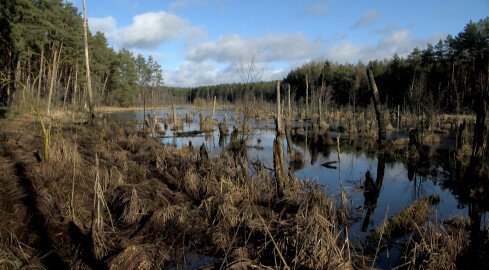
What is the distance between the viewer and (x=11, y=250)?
389 centimetres

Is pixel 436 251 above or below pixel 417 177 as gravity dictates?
above

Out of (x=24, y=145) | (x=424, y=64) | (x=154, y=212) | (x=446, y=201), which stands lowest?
(x=446, y=201)

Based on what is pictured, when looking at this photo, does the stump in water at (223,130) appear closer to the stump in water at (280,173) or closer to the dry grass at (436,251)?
the stump in water at (280,173)

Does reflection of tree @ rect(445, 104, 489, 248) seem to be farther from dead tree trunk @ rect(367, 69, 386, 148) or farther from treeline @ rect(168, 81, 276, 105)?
treeline @ rect(168, 81, 276, 105)

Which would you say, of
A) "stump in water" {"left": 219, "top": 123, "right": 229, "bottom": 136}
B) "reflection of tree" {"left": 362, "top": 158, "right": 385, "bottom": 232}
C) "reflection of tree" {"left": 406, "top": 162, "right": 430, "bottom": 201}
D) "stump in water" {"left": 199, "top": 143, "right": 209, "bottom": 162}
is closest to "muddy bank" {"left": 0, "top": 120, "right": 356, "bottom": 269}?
"reflection of tree" {"left": 362, "top": 158, "right": 385, "bottom": 232}

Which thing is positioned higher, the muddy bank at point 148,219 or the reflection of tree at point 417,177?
the muddy bank at point 148,219

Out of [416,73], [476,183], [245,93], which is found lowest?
[476,183]

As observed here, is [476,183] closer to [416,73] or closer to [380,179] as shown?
[380,179]

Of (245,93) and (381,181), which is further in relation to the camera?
(381,181)

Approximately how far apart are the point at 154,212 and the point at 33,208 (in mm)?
1930

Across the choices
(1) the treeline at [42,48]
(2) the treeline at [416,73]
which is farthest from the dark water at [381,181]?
(2) the treeline at [416,73]

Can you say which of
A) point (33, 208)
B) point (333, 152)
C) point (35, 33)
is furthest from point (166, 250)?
point (35, 33)

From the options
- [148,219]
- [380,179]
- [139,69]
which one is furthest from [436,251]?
[139,69]

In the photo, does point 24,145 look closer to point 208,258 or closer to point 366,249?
point 208,258
